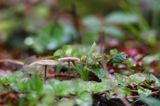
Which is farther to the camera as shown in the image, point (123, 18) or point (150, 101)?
point (123, 18)

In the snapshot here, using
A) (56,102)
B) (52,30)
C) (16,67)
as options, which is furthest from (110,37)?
(56,102)

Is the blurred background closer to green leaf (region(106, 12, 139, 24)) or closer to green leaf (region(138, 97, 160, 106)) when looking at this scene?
green leaf (region(106, 12, 139, 24))

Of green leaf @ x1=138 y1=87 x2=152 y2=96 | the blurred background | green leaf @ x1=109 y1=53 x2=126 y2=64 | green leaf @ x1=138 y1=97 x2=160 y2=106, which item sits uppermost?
Answer: the blurred background

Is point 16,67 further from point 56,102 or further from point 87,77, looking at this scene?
point 56,102

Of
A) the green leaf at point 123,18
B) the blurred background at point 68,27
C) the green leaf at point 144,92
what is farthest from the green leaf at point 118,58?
the green leaf at point 123,18

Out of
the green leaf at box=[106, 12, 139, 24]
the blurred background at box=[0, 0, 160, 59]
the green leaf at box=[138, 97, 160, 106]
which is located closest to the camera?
the green leaf at box=[138, 97, 160, 106]

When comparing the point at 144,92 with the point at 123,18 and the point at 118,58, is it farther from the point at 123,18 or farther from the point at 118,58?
the point at 123,18

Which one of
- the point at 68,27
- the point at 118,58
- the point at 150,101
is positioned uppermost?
the point at 68,27

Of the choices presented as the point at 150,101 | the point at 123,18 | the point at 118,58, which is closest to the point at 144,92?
the point at 150,101

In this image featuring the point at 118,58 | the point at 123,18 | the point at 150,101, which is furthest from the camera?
the point at 123,18

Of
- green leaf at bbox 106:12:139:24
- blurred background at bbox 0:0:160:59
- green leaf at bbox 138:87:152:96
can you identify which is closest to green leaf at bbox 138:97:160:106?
green leaf at bbox 138:87:152:96
